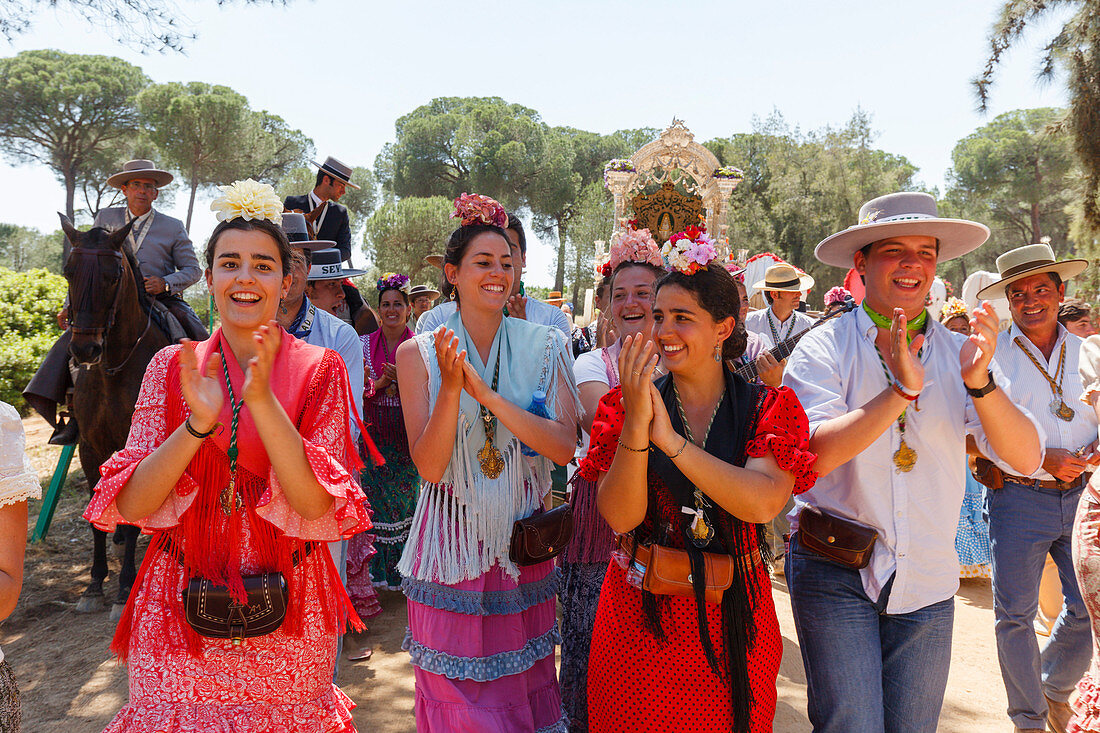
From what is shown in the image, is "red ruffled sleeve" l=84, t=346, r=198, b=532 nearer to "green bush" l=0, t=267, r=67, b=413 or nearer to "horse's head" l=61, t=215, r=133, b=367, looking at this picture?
"horse's head" l=61, t=215, r=133, b=367

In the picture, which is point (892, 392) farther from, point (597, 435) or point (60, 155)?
point (60, 155)

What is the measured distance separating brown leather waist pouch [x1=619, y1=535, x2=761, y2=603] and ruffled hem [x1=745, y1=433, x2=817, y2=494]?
0.35m

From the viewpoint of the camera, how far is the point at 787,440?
2191 mm

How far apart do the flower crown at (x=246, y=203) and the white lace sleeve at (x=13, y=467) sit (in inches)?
34.7

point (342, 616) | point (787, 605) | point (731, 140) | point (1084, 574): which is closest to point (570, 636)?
point (342, 616)

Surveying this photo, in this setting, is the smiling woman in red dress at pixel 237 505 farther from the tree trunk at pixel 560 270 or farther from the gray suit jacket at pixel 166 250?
the tree trunk at pixel 560 270

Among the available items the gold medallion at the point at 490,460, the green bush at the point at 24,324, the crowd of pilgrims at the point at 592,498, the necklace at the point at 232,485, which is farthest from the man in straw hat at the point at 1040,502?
the green bush at the point at 24,324

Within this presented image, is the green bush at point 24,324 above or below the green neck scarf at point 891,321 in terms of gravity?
below

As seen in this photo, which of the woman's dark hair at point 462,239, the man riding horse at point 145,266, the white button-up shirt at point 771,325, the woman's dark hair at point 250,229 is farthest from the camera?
the white button-up shirt at point 771,325

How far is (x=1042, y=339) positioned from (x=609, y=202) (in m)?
37.0

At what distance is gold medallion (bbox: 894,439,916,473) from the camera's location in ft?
8.16

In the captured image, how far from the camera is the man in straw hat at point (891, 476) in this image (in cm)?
233

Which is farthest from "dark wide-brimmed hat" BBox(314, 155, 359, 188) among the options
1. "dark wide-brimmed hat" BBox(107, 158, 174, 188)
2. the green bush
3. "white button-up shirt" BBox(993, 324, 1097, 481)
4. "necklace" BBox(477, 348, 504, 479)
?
the green bush

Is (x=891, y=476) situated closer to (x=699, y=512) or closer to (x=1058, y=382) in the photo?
(x=699, y=512)
